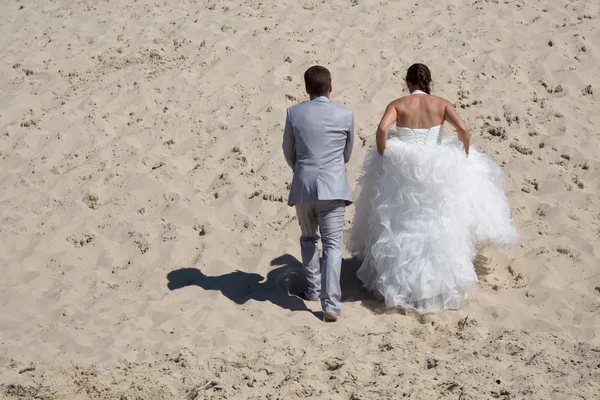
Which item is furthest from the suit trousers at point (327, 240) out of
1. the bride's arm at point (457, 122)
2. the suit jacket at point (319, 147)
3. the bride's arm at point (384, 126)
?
the bride's arm at point (457, 122)

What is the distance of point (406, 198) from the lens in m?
5.82

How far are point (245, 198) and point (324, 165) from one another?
1.86m

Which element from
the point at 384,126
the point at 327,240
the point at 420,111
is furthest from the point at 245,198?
the point at 420,111

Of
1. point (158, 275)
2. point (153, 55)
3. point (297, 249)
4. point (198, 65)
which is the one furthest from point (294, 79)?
point (158, 275)

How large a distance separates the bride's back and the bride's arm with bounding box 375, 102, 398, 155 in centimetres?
4

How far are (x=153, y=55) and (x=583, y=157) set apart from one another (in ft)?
16.0

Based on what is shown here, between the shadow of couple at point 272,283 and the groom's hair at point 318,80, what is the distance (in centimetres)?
155

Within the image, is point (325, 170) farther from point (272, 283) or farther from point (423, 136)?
point (272, 283)

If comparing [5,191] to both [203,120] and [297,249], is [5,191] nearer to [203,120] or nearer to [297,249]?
[203,120]

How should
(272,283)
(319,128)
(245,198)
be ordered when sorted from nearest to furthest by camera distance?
(319,128), (272,283), (245,198)

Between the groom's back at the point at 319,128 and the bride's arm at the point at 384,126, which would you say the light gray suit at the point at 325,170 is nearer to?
the groom's back at the point at 319,128

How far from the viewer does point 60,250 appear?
274 inches

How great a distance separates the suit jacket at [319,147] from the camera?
572cm

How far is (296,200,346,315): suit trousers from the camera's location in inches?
226
